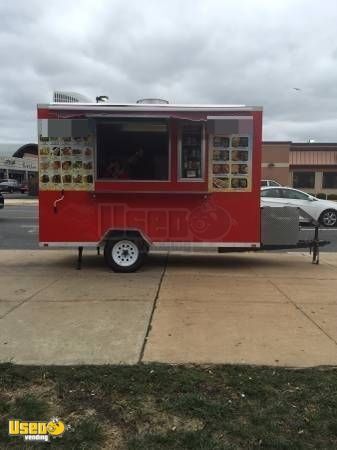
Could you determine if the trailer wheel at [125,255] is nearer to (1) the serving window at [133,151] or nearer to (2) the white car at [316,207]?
(1) the serving window at [133,151]

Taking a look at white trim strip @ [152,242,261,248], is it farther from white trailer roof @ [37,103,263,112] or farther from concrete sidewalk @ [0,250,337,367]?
white trailer roof @ [37,103,263,112]

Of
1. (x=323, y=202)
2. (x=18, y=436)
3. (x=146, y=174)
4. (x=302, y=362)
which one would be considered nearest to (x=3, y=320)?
(x=18, y=436)

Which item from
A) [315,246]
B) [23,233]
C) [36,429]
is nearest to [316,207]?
[315,246]

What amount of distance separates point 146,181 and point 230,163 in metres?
1.48

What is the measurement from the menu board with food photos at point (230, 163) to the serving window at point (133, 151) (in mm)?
825

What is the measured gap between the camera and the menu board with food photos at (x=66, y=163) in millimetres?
8922

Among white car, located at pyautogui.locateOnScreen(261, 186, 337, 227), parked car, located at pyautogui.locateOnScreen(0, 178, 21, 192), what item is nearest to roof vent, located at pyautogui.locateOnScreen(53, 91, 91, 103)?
white car, located at pyautogui.locateOnScreen(261, 186, 337, 227)

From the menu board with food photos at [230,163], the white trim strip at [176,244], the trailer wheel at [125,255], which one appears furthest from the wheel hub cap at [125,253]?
the menu board with food photos at [230,163]

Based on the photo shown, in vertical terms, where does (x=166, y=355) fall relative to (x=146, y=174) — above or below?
below

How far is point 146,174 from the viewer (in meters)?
9.01

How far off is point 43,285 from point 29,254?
3.64 meters

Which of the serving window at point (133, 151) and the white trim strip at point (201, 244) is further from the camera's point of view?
the white trim strip at point (201, 244)

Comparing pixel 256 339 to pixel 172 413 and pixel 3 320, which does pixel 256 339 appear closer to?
pixel 172 413

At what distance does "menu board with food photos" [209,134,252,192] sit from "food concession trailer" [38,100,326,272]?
2cm
